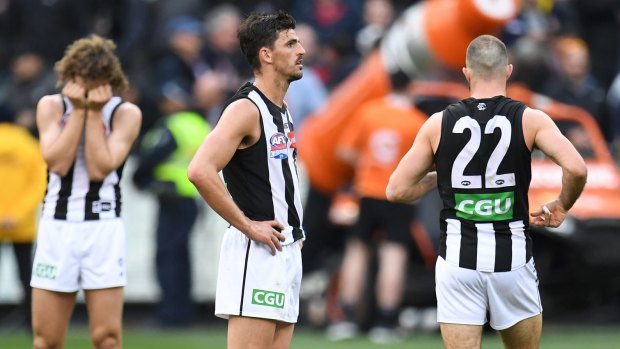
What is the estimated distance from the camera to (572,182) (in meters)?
6.66

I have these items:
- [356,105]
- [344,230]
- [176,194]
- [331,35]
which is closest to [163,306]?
[176,194]

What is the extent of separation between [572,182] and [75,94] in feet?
10.4

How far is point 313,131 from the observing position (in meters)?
13.4

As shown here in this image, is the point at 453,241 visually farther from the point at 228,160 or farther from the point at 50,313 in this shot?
the point at 50,313

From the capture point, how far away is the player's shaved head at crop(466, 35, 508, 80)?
673 cm

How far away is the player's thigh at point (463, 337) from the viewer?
6707 millimetres

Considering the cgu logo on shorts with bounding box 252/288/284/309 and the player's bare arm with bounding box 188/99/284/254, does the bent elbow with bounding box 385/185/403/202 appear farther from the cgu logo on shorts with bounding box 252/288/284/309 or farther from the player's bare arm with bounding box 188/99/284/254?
the cgu logo on shorts with bounding box 252/288/284/309

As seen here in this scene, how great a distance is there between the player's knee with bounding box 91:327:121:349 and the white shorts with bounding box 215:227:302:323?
140cm

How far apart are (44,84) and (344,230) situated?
4.63 metres

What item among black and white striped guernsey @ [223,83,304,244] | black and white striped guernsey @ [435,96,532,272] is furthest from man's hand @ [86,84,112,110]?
black and white striped guernsey @ [435,96,532,272]

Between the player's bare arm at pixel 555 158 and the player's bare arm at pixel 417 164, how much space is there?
0.49 m

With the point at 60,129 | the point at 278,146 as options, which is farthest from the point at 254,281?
the point at 60,129

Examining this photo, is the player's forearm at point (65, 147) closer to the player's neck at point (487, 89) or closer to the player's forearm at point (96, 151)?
the player's forearm at point (96, 151)

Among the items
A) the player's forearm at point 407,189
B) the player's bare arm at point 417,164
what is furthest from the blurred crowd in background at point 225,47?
the player's bare arm at point 417,164
